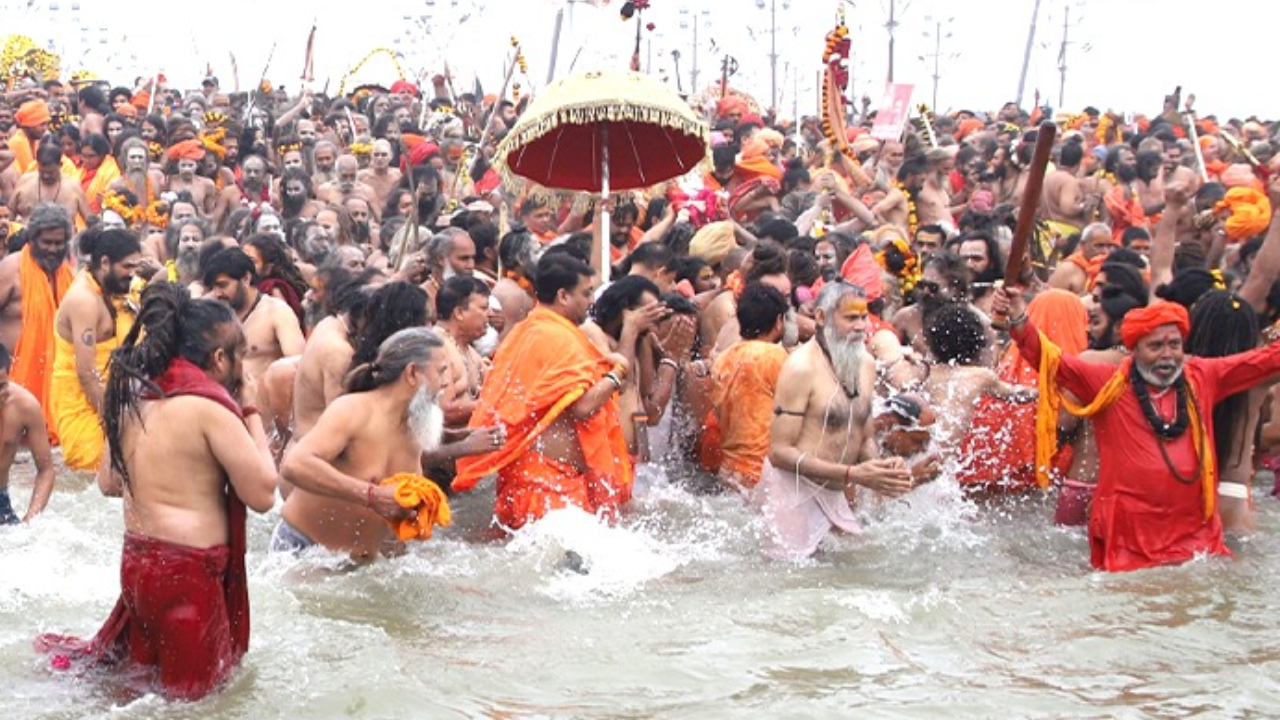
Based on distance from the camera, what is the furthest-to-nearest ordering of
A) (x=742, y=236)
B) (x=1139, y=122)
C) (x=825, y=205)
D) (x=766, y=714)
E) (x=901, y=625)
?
(x=1139, y=122), (x=825, y=205), (x=742, y=236), (x=901, y=625), (x=766, y=714)

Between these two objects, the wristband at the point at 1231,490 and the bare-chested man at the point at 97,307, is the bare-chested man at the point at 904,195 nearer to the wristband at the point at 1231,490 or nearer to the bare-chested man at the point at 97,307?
the wristband at the point at 1231,490

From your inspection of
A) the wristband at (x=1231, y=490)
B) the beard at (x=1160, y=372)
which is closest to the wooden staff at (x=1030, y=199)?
the beard at (x=1160, y=372)

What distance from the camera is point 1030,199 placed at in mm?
6012

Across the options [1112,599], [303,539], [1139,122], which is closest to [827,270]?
[1112,599]

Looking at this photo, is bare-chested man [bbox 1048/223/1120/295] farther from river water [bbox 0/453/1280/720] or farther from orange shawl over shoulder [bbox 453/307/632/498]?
orange shawl over shoulder [bbox 453/307/632/498]

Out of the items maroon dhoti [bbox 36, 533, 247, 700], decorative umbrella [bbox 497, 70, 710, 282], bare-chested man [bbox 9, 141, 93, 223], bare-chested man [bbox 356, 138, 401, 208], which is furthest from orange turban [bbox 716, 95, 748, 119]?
maroon dhoti [bbox 36, 533, 247, 700]

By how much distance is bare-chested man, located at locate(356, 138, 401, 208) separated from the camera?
14992 millimetres

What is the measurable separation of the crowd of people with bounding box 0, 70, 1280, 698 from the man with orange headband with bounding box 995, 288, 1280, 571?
1cm

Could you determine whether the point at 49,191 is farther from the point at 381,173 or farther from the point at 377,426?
the point at 377,426

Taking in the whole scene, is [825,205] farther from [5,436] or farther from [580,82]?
[5,436]

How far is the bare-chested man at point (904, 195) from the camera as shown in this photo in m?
12.5

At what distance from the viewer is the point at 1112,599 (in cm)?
668

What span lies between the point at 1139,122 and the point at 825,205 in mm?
11267

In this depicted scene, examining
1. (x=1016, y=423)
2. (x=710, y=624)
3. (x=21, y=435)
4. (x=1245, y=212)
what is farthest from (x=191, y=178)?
(x=710, y=624)
